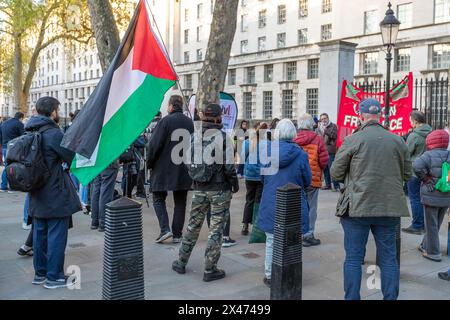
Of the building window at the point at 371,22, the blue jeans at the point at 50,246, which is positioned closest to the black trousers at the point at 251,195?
the blue jeans at the point at 50,246

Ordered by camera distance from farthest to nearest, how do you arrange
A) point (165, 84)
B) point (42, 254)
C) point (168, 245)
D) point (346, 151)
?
point (168, 245)
point (165, 84)
point (42, 254)
point (346, 151)

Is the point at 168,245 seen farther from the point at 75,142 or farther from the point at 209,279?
the point at 75,142

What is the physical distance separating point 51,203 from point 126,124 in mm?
1135

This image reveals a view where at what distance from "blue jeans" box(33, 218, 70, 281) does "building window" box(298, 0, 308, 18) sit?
43939 mm

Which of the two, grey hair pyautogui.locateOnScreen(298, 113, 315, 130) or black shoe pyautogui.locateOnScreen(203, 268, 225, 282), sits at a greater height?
grey hair pyautogui.locateOnScreen(298, 113, 315, 130)

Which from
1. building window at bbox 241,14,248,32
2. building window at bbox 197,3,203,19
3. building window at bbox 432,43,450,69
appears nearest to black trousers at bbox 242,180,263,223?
building window at bbox 432,43,450,69

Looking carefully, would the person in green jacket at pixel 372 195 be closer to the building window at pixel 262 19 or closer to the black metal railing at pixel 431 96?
the black metal railing at pixel 431 96

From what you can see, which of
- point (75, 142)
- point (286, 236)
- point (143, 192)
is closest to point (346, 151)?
point (286, 236)

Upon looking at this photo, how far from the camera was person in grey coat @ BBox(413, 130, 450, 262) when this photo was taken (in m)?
6.14

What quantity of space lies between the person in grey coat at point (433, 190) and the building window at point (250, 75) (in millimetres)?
46197

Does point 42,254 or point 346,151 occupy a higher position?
point 346,151

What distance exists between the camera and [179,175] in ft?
22.3

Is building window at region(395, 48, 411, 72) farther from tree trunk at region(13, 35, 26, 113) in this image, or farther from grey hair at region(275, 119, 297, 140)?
grey hair at region(275, 119, 297, 140)

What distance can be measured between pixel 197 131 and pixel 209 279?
1.66 metres
